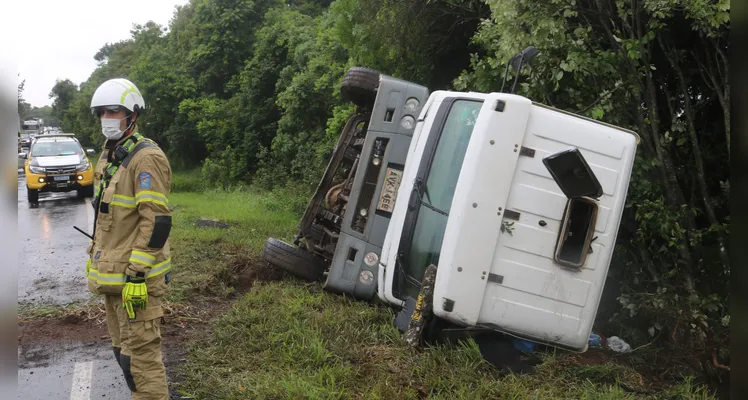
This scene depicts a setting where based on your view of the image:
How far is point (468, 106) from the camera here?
175 inches

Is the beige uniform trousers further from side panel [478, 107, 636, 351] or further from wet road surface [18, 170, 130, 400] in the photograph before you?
side panel [478, 107, 636, 351]

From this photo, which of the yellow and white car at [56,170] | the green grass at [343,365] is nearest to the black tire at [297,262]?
the green grass at [343,365]

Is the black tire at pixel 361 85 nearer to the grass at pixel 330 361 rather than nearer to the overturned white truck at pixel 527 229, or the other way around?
the grass at pixel 330 361

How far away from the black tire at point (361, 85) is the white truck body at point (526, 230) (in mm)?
2453

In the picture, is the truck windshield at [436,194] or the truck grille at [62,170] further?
the truck grille at [62,170]

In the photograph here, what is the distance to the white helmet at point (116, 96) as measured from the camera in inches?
141

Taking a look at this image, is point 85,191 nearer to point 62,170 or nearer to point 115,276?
point 62,170

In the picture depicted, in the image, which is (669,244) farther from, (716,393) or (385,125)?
(385,125)

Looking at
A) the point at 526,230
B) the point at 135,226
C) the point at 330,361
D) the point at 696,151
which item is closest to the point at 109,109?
the point at 135,226

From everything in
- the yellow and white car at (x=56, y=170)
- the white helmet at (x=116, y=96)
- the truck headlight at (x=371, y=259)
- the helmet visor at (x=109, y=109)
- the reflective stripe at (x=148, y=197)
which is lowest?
the yellow and white car at (x=56, y=170)

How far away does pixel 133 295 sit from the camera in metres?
3.29

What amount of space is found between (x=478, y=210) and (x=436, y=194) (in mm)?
572

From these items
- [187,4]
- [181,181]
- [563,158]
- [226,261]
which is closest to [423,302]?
[563,158]

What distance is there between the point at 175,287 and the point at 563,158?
4228 millimetres
